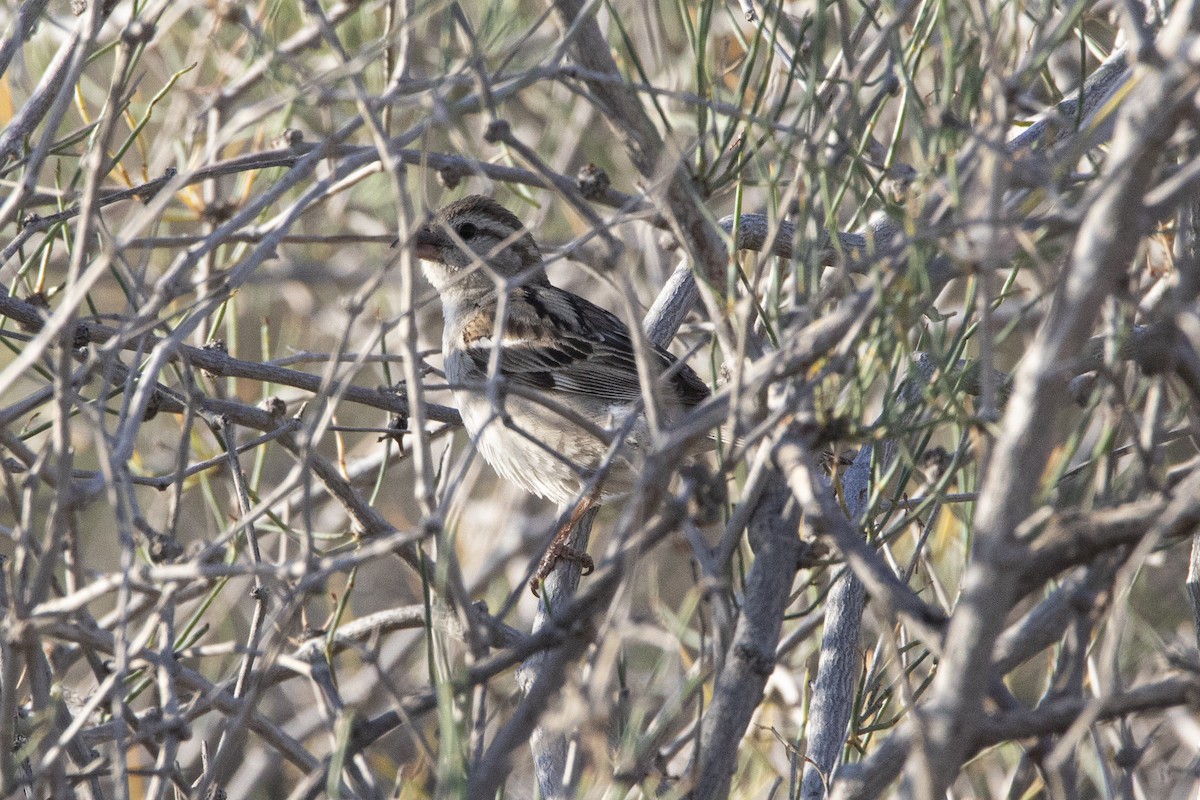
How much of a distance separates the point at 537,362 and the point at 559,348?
0.12 metres

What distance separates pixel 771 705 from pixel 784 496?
229 centimetres

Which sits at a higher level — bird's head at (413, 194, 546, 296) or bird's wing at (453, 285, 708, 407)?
bird's head at (413, 194, 546, 296)

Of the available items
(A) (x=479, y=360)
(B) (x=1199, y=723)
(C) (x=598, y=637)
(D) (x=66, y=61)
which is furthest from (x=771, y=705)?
(D) (x=66, y=61)

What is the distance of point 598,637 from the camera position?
2088mm

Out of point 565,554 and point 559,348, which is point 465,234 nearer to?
point 559,348

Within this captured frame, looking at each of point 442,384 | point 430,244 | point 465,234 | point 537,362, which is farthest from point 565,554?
point 442,384

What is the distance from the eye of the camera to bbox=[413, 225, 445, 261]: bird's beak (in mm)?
5240

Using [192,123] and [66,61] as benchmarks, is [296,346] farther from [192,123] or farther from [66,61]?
[192,123]

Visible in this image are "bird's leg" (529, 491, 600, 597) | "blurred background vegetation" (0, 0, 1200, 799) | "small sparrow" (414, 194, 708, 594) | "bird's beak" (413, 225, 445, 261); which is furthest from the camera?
"bird's beak" (413, 225, 445, 261)

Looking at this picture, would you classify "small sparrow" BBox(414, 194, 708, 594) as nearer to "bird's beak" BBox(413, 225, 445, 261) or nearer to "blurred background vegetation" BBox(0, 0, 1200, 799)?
"bird's beak" BBox(413, 225, 445, 261)

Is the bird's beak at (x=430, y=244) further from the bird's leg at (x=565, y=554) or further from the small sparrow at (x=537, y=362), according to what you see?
the bird's leg at (x=565, y=554)

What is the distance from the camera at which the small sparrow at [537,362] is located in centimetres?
486

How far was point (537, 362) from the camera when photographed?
551cm

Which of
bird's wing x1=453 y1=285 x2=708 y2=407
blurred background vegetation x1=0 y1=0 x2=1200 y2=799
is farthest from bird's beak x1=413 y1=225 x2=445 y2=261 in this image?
blurred background vegetation x1=0 y1=0 x2=1200 y2=799
